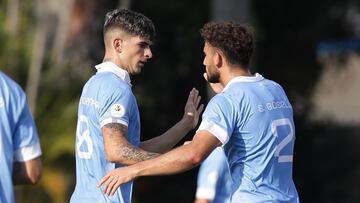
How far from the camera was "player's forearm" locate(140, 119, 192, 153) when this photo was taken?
8.51 meters

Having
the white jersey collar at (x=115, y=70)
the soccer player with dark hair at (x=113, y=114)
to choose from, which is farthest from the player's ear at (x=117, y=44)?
the white jersey collar at (x=115, y=70)

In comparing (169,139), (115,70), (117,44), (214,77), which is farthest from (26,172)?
(169,139)


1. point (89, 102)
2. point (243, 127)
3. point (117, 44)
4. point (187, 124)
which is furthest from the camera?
point (187, 124)

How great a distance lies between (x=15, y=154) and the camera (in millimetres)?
7379

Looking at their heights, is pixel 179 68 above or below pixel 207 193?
below

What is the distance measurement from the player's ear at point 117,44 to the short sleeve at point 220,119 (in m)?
0.96

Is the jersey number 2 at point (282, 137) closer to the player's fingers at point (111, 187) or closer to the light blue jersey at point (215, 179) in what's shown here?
the light blue jersey at point (215, 179)

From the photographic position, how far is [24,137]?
7363 millimetres

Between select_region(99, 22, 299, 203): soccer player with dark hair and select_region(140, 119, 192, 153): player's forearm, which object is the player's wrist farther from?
select_region(99, 22, 299, 203): soccer player with dark hair

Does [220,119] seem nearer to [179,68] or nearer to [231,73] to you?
[231,73]

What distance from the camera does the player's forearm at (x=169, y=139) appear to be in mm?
8508

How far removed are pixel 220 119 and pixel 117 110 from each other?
79cm

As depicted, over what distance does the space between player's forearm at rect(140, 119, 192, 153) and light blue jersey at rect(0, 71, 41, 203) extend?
130 centimetres

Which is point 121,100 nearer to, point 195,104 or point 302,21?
point 195,104
